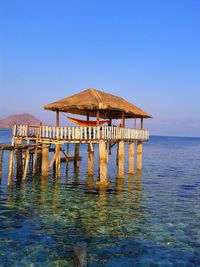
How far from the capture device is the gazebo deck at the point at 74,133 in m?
21.3

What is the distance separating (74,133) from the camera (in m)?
21.6

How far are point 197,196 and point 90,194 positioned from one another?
6.92m

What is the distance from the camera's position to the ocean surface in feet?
32.9

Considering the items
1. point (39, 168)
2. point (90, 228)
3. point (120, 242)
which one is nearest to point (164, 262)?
point (120, 242)

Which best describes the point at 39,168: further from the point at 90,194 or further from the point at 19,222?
the point at 19,222

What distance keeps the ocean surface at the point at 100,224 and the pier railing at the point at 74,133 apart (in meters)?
3.42

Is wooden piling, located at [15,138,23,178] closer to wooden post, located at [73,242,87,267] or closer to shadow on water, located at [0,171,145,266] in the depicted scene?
shadow on water, located at [0,171,145,266]

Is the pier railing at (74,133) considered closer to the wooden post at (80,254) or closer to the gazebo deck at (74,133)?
the gazebo deck at (74,133)

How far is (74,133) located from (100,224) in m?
9.50

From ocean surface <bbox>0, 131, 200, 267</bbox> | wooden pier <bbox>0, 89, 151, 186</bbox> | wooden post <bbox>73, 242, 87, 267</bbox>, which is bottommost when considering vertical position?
ocean surface <bbox>0, 131, 200, 267</bbox>

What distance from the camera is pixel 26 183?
2172 centimetres

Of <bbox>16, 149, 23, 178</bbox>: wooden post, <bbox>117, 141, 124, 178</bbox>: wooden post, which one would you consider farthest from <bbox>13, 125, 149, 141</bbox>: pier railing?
<bbox>16, 149, 23, 178</bbox>: wooden post

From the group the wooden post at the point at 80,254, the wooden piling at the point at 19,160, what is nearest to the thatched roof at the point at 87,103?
the wooden piling at the point at 19,160

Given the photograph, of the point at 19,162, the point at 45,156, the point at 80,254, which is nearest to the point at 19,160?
the point at 19,162
